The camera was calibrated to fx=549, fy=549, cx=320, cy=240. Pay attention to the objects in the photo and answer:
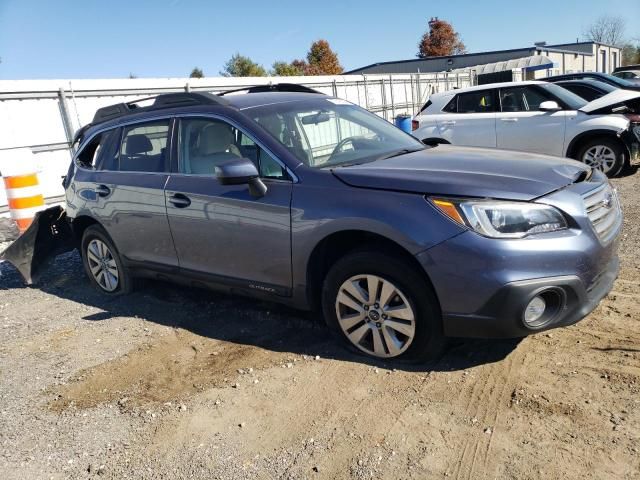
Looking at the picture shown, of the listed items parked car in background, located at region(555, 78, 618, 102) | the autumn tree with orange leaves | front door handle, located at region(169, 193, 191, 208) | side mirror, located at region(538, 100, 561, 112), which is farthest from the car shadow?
the autumn tree with orange leaves

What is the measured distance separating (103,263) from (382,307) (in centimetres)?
333

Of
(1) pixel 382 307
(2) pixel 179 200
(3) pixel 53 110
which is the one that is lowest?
(1) pixel 382 307

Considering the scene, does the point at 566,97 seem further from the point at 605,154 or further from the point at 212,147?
the point at 212,147

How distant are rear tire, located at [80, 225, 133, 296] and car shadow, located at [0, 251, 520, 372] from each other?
4.9 inches

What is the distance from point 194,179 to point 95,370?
1.62 metres

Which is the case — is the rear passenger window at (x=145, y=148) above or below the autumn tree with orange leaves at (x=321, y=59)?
below

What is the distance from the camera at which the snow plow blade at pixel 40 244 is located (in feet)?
19.9

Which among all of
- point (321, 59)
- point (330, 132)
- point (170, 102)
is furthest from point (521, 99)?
point (321, 59)

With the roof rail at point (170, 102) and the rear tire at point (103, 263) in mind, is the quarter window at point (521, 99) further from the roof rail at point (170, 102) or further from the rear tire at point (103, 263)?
the rear tire at point (103, 263)

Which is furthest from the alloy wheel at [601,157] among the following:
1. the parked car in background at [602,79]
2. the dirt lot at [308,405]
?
the dirt lot at [308,405]

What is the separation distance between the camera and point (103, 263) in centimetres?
553

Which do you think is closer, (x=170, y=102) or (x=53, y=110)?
(x=170, y=102)

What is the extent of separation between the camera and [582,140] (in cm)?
884

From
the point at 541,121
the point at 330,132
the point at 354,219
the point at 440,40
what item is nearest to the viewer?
the point at 354,219
